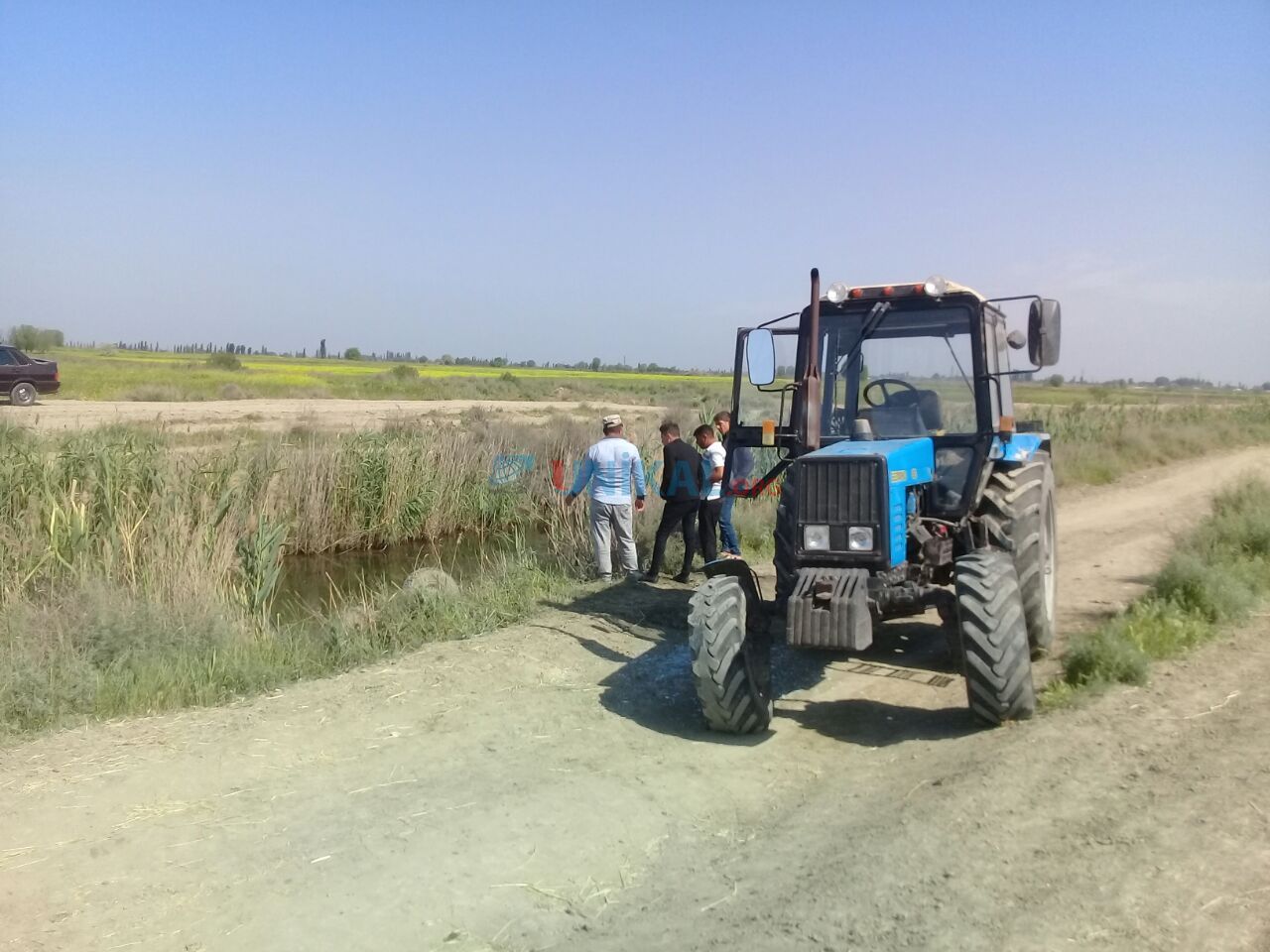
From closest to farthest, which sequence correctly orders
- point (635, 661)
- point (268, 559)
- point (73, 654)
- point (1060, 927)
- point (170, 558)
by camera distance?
point (1060, 927), point (73, 654), point (635, 661), point (170, 558), point (268, 559)

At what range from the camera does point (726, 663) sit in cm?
537

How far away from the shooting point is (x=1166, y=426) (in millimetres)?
25891

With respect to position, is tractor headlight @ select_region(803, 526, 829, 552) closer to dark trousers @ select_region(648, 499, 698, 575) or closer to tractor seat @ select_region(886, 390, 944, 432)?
tractor seat @ select_region(886, 390, 944, 432)

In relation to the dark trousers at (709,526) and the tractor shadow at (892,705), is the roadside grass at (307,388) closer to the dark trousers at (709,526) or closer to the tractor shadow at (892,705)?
the dark trousers at (709,526)

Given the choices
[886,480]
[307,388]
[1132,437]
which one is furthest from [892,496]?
[307,388]

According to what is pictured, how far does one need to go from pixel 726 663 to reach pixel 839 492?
1120 millimetres

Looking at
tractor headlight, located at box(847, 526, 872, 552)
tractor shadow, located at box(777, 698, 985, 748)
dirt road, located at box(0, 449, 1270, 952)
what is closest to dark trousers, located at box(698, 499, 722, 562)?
dirt road, located at box(0, 449, 1270, 952)

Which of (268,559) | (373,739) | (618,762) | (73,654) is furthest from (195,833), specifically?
(268,559)

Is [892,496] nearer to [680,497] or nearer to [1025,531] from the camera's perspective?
[1025,531]

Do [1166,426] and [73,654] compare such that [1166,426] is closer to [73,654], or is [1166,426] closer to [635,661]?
[635,661]

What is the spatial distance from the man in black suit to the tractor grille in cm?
399

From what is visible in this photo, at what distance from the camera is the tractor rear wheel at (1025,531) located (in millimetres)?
6438

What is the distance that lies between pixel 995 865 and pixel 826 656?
3.39 m
